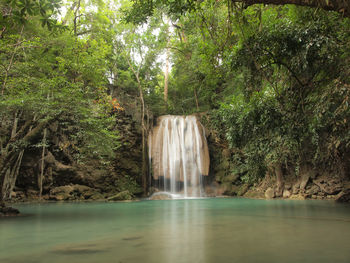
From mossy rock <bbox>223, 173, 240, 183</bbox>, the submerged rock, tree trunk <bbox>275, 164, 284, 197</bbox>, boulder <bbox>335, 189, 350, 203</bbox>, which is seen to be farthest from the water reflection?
mossy rock <bbox>223, 173, 240, 183</bbox>

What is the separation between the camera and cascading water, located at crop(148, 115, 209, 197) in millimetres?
17672

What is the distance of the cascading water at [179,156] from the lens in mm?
17672

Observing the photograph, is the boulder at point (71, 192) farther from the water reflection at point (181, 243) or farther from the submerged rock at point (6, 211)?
the water reflection at point (181, 243)

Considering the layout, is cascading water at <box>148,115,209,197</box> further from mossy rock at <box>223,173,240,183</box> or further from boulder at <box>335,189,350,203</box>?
boulder at <box>335,189,350,203</box>

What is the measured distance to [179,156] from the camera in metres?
18.3

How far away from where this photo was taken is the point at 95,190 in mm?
15695

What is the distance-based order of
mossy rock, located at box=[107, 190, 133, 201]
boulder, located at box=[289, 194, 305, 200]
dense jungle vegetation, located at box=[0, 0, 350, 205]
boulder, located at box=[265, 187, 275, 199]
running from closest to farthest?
dense jungle vegetation, located at box=[0, 0, 350, 205]
boulder, located at box=[289, 194, 305, 200]
mossy rock, located at box=[107, 190, 133, 201]
boulder, located at box=[265, 187, 275, 199]

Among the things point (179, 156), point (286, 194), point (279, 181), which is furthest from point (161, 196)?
point (286, 194)

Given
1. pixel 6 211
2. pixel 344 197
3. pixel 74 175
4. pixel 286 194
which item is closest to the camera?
pixel 6 211

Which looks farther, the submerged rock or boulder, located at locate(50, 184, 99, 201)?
boulder, located at locate(50, 184, 99, 201)

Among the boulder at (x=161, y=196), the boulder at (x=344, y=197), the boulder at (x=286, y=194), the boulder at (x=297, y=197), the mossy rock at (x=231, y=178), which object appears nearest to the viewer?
the boulder at (x=344, y=197)

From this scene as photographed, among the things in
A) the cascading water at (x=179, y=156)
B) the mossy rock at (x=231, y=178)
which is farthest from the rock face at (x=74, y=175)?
the mossy rock at (x=231, y=178)

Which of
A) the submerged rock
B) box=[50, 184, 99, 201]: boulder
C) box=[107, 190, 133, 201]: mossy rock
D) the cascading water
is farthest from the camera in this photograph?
the cascading water

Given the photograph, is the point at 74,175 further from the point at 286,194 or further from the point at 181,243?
the point at 181,243
